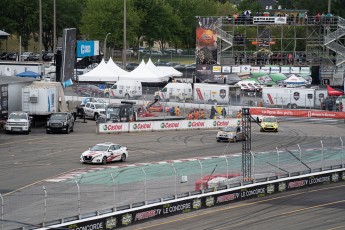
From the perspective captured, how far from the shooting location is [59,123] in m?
57.0

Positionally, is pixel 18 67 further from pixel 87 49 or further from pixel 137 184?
pixel 137 184

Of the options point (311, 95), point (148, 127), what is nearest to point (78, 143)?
point (148, 127)

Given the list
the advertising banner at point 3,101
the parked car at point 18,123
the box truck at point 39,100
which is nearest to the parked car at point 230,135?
the parked car at point 18,123

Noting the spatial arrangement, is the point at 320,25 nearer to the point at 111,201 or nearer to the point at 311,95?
the point at 311,95

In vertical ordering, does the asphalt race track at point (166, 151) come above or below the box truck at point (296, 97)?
below

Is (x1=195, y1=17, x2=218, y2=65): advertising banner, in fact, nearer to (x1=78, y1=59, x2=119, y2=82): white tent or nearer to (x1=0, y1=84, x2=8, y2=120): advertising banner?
(x1=78, y1=59, x2=119, y2=82): white tent

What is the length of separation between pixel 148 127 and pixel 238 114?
380 inches

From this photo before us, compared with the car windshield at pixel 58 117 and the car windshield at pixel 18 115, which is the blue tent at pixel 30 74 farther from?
the car windshield at pixel 18 115

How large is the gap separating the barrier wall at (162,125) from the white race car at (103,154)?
43.3 ft

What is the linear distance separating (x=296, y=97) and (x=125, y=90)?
17.0 metres

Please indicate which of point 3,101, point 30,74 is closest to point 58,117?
point 3,101

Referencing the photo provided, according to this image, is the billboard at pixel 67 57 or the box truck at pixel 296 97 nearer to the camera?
the billboard at pixel 67 57

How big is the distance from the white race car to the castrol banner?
87.7ft

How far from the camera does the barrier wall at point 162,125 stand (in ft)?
191
